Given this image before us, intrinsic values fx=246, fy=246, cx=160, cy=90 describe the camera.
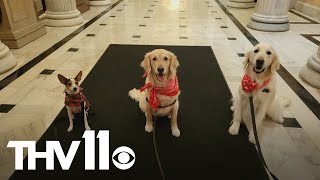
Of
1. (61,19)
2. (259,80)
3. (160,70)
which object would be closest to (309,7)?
(259,80)

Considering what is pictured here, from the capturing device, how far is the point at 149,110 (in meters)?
2.23

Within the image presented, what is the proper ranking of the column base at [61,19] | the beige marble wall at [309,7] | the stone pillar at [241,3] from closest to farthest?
the column base at [61,19] < the beige marble wall at [309,7] < the stone pillar at [241,3]

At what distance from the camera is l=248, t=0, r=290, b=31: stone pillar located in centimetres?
559

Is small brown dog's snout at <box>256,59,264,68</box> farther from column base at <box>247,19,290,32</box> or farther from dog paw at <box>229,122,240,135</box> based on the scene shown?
column base at <box>247,19,290,32</box>

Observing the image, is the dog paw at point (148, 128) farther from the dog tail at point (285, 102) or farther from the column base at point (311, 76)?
the column base at point (311, 76)

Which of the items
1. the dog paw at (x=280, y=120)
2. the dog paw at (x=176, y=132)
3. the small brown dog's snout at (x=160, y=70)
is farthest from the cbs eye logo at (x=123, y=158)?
the dog paw at (x=280, y=120)

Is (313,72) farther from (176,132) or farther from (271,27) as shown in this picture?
→ (271,27)

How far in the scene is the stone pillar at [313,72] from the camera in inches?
123

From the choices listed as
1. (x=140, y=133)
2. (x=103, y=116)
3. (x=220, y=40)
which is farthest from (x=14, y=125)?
(x=220, y=40)

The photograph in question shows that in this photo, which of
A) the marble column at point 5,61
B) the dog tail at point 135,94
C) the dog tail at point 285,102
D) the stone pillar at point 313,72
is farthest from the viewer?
the marble column at point 5,61

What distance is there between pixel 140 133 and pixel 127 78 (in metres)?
1.24

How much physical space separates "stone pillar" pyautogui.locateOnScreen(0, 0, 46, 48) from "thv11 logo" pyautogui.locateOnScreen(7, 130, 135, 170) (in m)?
3.00

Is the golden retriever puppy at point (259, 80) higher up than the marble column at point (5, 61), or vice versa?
the golden retriever puppy at point (259, 80)

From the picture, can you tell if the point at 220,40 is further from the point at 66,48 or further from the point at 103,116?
the point at 103,116
